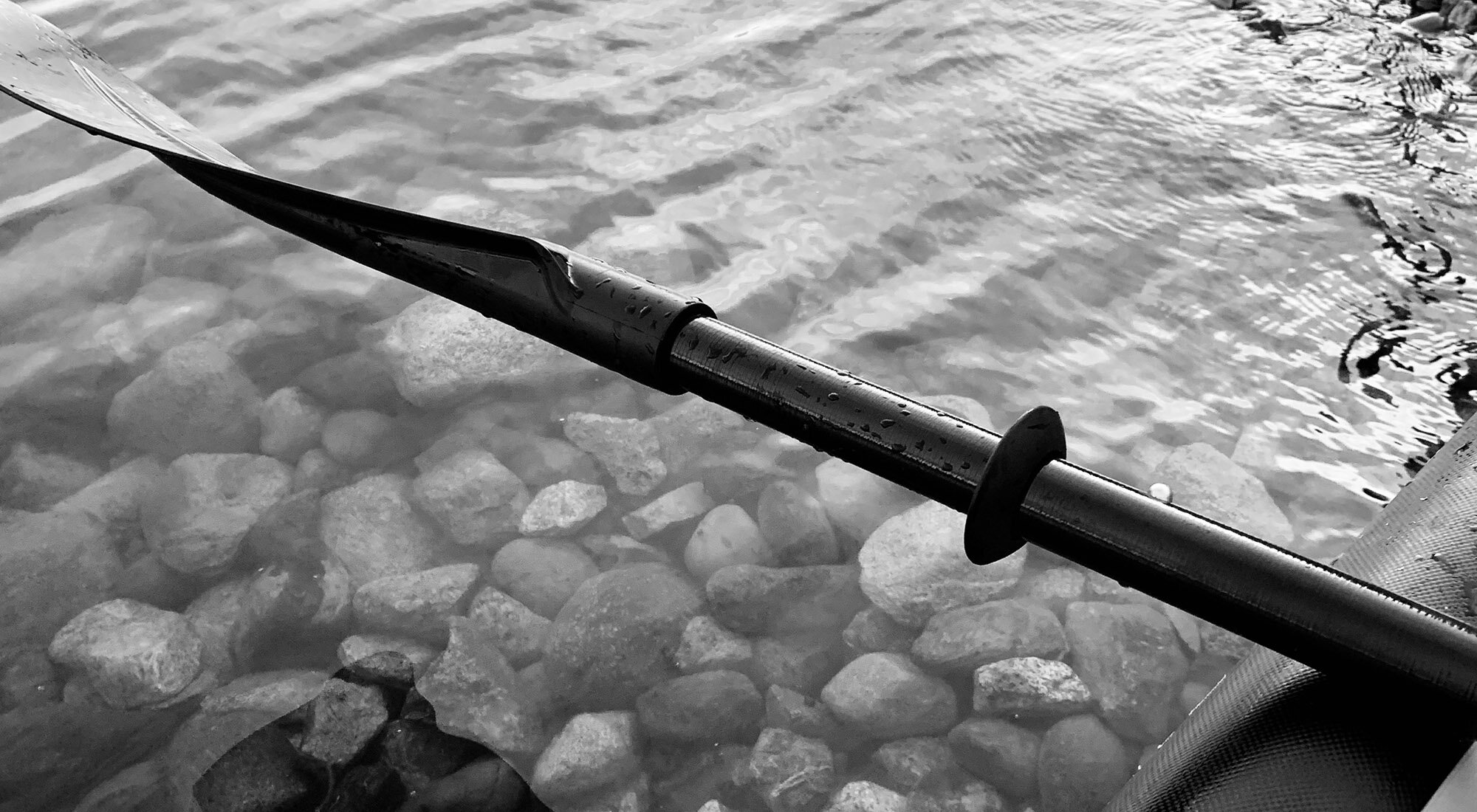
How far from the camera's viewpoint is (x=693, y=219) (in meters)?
3.24

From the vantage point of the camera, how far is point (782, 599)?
219cm

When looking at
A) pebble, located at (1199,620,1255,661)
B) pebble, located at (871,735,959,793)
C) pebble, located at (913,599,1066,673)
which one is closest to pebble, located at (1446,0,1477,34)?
pebble, located at (1199,620,1255,661)

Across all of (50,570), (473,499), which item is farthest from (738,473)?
(50,570)

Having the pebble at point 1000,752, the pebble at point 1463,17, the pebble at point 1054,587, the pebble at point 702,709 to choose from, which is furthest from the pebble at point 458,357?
the pebble at point 1463,17

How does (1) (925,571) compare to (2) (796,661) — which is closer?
(2) (796,661)

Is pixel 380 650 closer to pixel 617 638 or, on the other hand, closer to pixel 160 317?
pixel 617 638

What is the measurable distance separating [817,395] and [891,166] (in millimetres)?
2404

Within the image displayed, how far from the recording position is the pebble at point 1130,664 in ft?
6.52

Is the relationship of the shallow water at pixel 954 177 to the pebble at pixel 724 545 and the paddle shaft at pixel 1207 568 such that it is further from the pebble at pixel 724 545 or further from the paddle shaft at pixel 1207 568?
the paddle shaft at pixel 1207 568

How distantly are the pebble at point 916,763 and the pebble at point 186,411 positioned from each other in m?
1.71

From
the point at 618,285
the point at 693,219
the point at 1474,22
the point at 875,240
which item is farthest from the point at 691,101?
the point at 1474,22

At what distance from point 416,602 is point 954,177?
2.17 metres

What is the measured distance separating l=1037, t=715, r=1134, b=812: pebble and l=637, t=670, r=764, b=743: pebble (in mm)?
533

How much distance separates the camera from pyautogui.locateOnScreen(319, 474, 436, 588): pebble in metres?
2.31
